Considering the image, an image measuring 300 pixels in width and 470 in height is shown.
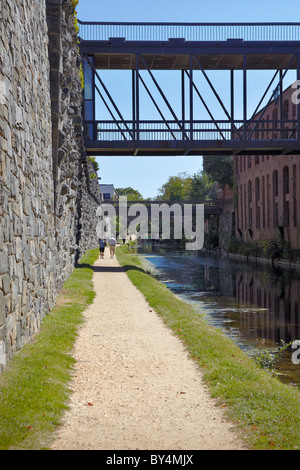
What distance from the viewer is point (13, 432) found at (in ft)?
14.1

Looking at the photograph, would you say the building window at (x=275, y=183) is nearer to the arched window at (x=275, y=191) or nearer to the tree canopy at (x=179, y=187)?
the arched window at (x=275, y=191)

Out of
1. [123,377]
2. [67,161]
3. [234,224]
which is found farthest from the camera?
[234,224]

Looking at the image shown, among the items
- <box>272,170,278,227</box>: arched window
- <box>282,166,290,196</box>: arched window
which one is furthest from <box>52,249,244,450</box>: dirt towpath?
<box>272,170,278,227</box>: arched window

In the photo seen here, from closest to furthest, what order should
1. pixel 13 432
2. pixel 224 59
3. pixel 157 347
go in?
pixel 13 432 → pixel 157 347 → pixel 224 59

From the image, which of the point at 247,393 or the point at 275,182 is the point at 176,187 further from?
the point at 247,393

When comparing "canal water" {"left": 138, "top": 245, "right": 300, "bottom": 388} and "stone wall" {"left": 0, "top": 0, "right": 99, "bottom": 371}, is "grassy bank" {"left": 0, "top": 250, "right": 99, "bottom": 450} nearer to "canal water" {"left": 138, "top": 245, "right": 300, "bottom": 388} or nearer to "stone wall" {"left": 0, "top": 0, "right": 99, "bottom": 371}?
"stone wall" {"left": 0, "top": 0, "right": 99, "bottom": 371}

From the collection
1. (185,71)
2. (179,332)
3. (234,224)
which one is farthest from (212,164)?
(179,332)

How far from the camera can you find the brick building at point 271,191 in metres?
37.2

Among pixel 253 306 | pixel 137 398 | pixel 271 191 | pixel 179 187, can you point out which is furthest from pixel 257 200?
pixel 179 187

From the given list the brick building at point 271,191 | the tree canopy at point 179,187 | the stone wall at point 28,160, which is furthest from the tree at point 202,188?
the stone wall at point 28,160

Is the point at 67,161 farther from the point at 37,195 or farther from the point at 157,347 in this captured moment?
the point at 157,347

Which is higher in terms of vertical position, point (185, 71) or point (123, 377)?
point (185, 71)

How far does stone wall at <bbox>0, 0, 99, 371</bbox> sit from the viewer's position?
19.9ft

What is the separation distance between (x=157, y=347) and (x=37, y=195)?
3148 millimetres
